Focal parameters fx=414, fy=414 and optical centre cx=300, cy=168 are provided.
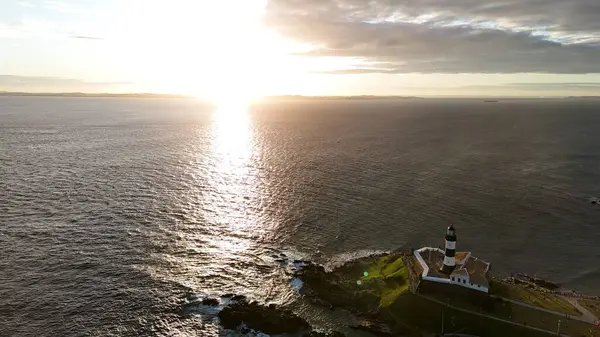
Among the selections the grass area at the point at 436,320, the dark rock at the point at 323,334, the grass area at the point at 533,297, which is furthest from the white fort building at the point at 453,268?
the dark rock at the point at 323,334

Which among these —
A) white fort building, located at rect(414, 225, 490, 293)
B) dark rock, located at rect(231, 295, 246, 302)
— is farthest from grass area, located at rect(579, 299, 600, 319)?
dark rock, located at rect(231, 295, 246, 302)

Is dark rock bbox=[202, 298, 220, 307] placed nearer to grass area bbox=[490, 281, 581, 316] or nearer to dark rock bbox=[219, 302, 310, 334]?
dark rock bbox=[219, 302, 310, 334]

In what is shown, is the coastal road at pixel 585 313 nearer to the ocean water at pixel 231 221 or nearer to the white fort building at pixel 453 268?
the ocean water at pixel 231 221

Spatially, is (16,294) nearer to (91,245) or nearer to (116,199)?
(91,245)

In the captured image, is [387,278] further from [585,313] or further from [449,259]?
[585,313]

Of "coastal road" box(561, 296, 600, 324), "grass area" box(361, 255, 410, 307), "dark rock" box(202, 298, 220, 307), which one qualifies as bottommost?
"dark rock" box(202, 298, 220, 307)

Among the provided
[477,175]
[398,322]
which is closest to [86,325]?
[398,322]

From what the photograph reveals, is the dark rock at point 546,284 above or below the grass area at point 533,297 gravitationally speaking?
below
